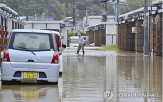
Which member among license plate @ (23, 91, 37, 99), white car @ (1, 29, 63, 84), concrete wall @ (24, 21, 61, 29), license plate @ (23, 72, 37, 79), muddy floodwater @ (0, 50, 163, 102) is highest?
concrete wall @ (24, 21, 61, 29)

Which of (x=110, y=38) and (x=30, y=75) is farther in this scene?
(x=110, y=38)

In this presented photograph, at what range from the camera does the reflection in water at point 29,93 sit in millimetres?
9961

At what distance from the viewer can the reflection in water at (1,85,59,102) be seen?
32.7ft

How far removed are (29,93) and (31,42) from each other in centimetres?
237

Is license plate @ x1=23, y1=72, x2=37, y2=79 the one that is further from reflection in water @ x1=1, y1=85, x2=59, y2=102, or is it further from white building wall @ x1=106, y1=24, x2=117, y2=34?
white building wall @ x1=106, y1=24, x2=117, y2=34

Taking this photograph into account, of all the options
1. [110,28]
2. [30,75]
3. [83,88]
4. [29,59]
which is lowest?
[83,88]

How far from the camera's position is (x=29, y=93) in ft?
36.0

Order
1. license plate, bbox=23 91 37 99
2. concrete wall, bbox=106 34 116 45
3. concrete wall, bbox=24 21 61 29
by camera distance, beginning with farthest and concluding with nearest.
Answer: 1. concrete wall, bbox=106 34 116 45
2. concrete wall, bbox=24 21 61 29
3. license plate, bbox=23 91 37 99

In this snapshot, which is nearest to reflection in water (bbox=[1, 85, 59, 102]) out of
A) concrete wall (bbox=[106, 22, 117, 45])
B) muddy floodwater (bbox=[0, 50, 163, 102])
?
muddy floodwater (bbox=[0, 50, 163, 102])

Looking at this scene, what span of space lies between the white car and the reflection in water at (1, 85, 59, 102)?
33cm

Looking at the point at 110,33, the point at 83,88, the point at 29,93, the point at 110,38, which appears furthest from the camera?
the point at 110,38

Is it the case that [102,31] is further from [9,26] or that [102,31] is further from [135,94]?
[135,94]

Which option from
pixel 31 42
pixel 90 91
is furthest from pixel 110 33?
pixel 90 91

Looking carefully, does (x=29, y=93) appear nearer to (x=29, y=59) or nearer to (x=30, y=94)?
(x=30, y=94)
